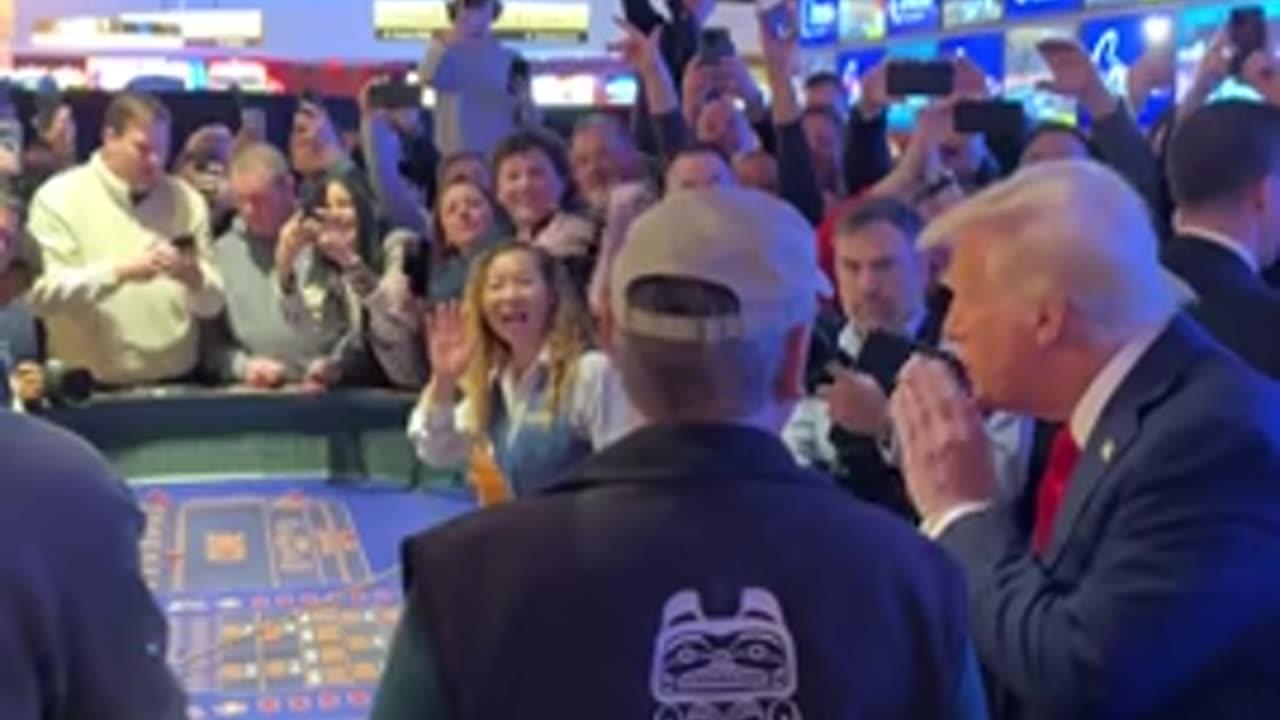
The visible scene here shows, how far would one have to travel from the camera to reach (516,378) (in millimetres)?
2961

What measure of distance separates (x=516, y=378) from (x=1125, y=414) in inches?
62.1

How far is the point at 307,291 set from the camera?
14.4 feet

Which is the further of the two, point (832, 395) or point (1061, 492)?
point (832, 395)

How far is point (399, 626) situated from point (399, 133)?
13.9ft

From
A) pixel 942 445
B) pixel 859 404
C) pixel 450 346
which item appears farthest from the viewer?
pixel 450 346

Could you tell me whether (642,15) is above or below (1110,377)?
above

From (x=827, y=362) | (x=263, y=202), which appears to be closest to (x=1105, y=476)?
(x=827, y=362)

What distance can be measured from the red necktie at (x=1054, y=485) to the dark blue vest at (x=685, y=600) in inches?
18.1

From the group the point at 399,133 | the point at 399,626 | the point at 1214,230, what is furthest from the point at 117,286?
the point at 399,626

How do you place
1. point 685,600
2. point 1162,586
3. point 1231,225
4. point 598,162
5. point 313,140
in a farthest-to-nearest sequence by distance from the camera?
point 313,140
point 598,162
point 1231,225
point 1162,586
point 685,600

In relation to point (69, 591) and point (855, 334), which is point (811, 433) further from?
point (69, 591)

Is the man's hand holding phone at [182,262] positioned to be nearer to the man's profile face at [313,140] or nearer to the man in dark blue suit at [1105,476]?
the man's profile face at [313,140]

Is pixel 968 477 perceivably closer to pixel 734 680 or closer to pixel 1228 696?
pixel 1228 696

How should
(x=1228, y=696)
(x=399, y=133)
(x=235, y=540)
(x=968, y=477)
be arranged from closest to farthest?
(x=1228, y=696)
(x=968, y=477)
(x=235, y=540)
(x=399, y=133)
